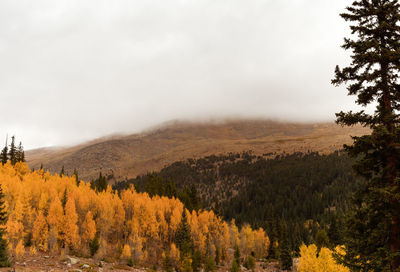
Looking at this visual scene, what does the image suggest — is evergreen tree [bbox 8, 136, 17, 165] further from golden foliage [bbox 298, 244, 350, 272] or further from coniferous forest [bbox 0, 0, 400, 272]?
golden foliage [bbox 298, 244, 350, 272]

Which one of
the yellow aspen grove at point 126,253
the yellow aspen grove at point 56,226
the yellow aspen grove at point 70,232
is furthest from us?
the yellow aspen grove at point 126,253

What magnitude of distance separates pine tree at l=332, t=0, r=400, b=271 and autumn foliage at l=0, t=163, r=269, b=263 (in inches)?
1976

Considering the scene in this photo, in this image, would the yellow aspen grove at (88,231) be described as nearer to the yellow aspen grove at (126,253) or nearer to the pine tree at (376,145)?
the yellow aspen grove at (126,253)

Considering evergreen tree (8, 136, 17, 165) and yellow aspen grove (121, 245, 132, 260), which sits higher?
evergreen tree (8, 136, 17, 165)

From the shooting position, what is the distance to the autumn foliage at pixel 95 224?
5569 centimetres

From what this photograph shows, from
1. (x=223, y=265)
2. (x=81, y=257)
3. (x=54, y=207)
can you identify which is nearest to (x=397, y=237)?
(x=81, y=257)

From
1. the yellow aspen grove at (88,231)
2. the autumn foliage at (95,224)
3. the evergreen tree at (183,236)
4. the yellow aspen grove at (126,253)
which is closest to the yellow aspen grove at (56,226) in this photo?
the autumn foliage at (95,224)

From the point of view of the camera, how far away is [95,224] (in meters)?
70.1

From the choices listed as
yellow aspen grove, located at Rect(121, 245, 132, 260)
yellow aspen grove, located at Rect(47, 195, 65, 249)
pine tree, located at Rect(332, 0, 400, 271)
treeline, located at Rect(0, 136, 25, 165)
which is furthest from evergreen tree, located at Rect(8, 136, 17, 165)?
pine tree, located at Rect(332, 0, 400, 271)

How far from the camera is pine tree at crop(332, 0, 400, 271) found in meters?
11.8

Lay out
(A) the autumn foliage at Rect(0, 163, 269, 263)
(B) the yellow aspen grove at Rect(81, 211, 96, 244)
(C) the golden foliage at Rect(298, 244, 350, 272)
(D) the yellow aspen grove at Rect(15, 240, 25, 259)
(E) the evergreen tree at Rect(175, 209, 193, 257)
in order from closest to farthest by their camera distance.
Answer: (C) the golden foliage at Rect(298, 244, 350, 272)
(D) the yellow aspen grove at Rect(15, 240, 25, 259)
(A) the autumn foliage at Rect(0, 163, 269, 263)
(B) the yellow aspen grove at Rect(81, 211, 96, 244)
(E) the evergreen tree at Rect(175, 209, 193, 257)

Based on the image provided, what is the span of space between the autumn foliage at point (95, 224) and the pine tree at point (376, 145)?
5019 centimetres

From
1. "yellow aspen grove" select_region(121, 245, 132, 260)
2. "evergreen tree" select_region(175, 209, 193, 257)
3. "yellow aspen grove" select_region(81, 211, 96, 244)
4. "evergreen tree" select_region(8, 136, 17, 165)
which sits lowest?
"evergreen tree" select_region(175, 209, 193, 257)

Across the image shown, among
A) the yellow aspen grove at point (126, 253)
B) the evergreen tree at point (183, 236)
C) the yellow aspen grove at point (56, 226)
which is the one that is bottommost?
the evergreen tree at point (183, 236)
